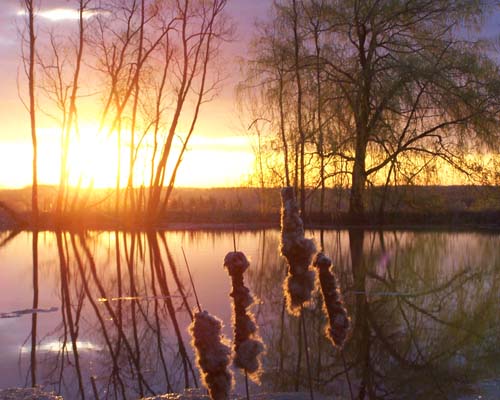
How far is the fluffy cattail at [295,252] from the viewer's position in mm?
3512

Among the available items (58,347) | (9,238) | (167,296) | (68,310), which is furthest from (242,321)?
(9,238)

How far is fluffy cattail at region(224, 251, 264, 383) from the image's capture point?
324cm

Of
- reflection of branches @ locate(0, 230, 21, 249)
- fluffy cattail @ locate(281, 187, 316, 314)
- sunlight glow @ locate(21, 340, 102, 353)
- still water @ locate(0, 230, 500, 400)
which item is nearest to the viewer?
fluffy cattail @ locate(281, 187, 316, 314)

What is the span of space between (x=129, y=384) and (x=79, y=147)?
2025cm

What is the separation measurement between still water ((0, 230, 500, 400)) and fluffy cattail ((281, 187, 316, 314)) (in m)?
0.36

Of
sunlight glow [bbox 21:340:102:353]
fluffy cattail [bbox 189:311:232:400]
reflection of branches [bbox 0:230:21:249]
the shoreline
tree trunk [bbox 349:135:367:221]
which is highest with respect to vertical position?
tree trunk [bbox 349:135:367:221]

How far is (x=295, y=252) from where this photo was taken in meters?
3.54

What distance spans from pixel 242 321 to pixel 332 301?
24.2 inches

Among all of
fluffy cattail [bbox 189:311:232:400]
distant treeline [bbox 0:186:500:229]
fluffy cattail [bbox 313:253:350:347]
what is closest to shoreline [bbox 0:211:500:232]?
distant treeline [bbox 0:186:500:229]

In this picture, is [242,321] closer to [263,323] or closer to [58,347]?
[58,347]

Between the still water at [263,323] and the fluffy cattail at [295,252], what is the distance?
0.36 metres

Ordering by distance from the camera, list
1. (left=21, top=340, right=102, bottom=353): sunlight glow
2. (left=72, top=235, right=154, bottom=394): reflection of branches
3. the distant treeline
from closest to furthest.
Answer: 1. (left=72, top=235, right=154, bottom=394): reflection of branches
2. (left=21, top=340, right=102, bottom=353): sunlight glow
3. the distant treeline

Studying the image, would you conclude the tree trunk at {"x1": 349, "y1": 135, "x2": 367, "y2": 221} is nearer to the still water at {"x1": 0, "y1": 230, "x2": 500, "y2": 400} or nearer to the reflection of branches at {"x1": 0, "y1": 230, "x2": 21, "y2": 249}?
the still water at {"x1": 0, "y1": 230, "x2": 500, "y2": 400}

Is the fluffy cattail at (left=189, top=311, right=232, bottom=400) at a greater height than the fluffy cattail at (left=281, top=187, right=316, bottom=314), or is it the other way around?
the fluffy cattail at (left=281, top=187, right=316, bottom=314)
